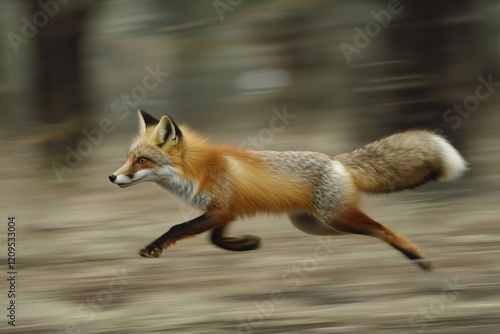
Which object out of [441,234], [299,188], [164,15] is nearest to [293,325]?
[299,188]

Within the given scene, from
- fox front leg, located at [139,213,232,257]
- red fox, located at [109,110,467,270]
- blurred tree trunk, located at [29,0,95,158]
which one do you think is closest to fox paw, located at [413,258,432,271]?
red fox, located at [109,110,467,270]

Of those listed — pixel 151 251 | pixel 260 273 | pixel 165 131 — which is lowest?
pixel 260 273

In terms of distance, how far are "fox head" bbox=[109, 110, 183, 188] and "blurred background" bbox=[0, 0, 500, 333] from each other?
3.59ft

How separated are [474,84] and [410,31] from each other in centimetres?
81

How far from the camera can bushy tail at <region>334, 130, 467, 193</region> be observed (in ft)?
22.5

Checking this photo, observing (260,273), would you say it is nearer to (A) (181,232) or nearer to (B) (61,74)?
(A) (181,232)

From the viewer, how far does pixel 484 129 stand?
10.0m

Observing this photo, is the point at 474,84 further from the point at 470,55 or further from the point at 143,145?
the point at 143,145

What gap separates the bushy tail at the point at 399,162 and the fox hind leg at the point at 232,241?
2.81 feet

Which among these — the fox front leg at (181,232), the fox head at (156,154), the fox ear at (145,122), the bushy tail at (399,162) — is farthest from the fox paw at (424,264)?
the fox ear at (145,122)

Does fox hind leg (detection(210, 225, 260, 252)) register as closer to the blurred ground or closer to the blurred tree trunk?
the blurred ground

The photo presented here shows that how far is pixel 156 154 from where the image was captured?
636cm

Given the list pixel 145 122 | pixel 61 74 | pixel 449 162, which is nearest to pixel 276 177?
pixel 145 122

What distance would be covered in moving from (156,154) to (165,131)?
16 cm
